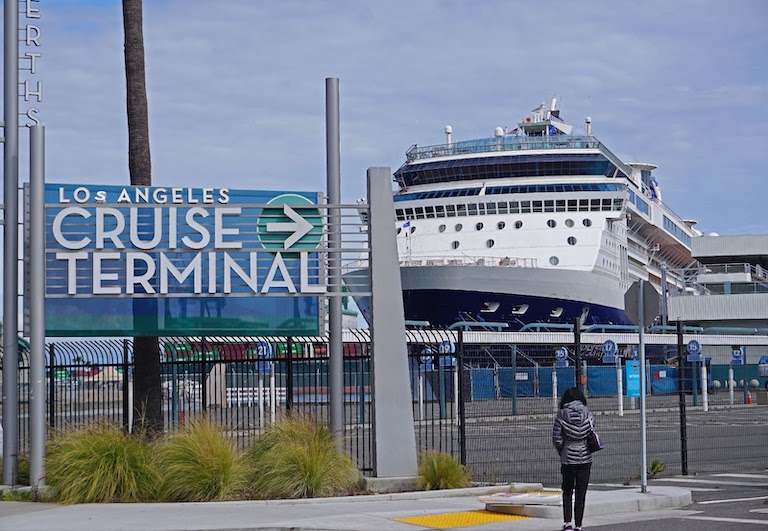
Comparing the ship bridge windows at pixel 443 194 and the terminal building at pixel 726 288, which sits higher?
the ship bridge windows at pixel 443 194

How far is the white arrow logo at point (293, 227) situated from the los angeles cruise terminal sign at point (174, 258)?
0.05ft

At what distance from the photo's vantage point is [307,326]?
1569cm

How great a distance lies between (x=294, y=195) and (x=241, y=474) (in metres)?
4.30

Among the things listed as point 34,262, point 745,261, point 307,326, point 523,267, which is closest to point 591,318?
point 523,267

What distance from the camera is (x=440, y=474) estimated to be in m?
14.1

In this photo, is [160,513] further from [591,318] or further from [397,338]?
[591,318]

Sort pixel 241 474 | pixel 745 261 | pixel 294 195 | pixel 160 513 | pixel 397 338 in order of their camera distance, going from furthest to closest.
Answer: pixel 745 261
pixel 294 195
pixel 397 338
pixel 241 474
pixel 160 513

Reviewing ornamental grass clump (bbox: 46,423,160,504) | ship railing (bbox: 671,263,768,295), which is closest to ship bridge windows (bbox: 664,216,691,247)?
ship railing (bbox: 671,263,768,295)

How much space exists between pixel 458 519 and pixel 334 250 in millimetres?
4484

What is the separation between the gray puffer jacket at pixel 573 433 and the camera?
10375mm

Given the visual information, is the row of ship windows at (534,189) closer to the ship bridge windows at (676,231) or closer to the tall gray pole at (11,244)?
the ship bridge windows at (676,231)

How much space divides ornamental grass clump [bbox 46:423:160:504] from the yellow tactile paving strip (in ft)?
11.9

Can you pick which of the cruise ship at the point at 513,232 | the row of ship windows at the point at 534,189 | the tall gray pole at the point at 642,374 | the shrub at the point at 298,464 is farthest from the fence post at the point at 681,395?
the row of ship windows at the point at 534,189

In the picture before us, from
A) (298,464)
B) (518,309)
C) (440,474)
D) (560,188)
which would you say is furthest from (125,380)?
(560,188)
